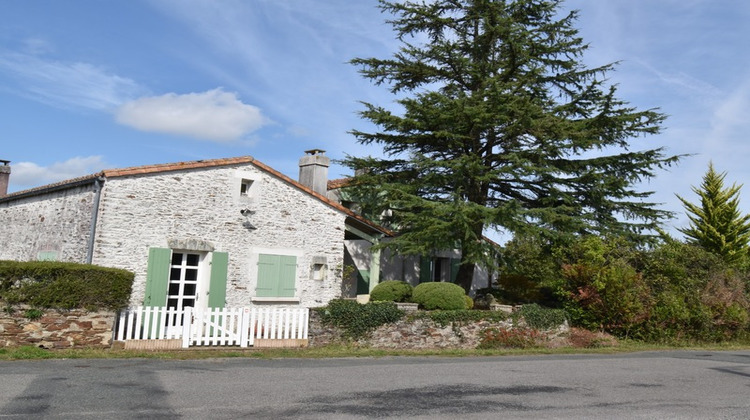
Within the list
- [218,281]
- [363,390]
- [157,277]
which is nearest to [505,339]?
[218,281]

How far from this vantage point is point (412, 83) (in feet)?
69.6

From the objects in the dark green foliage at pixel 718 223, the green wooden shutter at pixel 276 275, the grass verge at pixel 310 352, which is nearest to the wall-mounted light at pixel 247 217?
the green wooden shutter at pixel 276 275

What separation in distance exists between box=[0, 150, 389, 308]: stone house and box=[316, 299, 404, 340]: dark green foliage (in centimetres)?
196

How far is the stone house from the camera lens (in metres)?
14.1

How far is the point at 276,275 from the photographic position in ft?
53.3

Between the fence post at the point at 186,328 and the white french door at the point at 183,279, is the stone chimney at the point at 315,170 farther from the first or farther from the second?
the fence post at the point at 186,328

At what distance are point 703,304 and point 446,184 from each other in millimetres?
8366

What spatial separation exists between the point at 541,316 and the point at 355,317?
5.25 meters

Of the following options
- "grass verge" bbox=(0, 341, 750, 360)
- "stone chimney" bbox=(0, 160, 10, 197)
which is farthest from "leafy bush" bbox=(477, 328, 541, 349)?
"stone chimney" bbox=(0, 160, 10, 197)

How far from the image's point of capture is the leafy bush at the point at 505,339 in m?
15.4

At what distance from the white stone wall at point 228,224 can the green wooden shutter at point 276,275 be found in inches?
6.5

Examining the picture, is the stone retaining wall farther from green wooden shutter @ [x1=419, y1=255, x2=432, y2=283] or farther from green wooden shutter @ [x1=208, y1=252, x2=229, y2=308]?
green wooden shutter @ [x1=419, y1=255, x2=432, y2=283]

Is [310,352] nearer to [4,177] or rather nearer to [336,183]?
[336,183]

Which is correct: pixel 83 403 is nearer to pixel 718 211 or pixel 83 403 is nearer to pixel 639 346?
pixel 639 346
